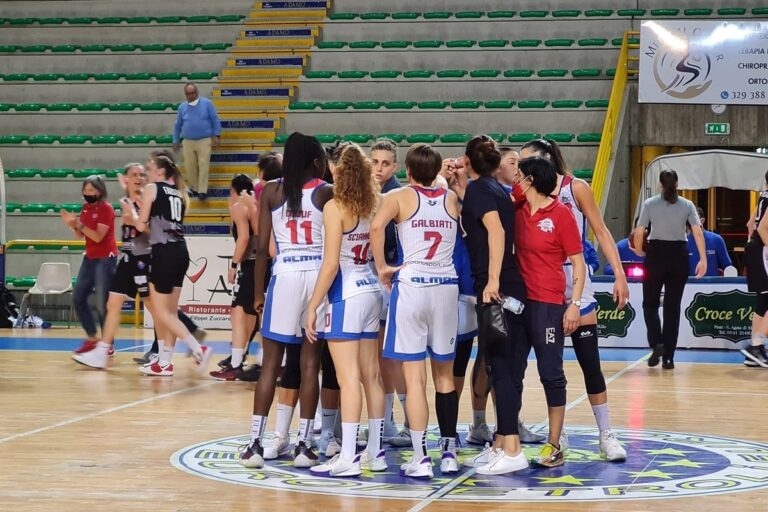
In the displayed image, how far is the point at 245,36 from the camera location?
65.6 feet

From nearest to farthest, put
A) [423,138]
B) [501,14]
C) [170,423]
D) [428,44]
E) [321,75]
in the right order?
[170,423] → [423,138] → [321,75] → [428,44] → [501,14]

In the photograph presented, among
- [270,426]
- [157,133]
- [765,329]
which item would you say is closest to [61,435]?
[270,426]

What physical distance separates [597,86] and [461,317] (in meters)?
12.2

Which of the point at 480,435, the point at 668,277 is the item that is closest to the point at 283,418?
the point at 480,435

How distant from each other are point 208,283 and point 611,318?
16.3 ft

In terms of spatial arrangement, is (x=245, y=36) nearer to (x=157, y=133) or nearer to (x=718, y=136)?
(x=157, y=133)

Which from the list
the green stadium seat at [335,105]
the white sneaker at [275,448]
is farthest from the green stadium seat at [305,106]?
the white sneaker at [275,448]

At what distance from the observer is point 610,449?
20.4 ft

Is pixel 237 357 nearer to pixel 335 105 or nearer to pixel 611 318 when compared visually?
pixel 611 318

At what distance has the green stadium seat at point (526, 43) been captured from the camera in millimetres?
18531

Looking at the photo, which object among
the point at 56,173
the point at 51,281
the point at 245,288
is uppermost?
the point at 56,173

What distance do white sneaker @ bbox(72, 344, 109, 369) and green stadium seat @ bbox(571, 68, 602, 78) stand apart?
987 centimetres

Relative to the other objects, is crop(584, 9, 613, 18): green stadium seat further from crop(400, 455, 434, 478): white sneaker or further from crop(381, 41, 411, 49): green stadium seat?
crop(400, 455, 434, 478): white sneaker

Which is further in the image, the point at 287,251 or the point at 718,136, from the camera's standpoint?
the point at 718,136
